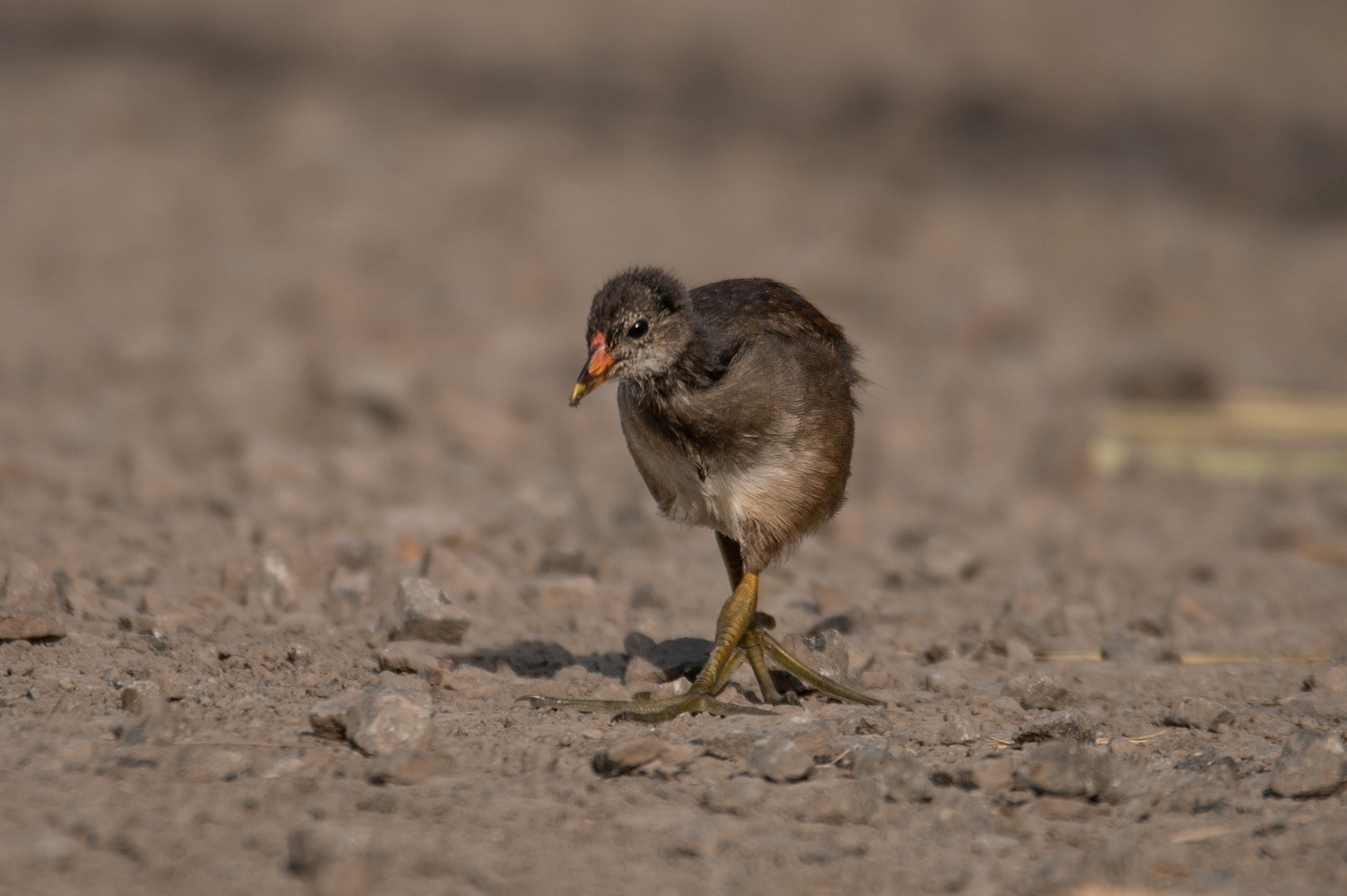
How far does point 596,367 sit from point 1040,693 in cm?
178

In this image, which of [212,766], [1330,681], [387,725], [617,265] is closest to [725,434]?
[387,725]

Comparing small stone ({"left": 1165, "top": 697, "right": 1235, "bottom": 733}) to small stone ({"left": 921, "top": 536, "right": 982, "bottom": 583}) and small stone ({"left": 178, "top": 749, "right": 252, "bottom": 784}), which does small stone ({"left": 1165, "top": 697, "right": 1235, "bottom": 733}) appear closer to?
small stone ({"left": 921, "top": 536, "right": 982, "bottom": 583})

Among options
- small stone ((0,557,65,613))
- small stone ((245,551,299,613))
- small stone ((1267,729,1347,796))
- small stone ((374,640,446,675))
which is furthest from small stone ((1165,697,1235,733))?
small stone ((0,557,65,613))

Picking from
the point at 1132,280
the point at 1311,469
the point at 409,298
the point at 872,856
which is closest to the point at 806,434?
the point at 872,856

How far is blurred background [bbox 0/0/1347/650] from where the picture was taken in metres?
6.50

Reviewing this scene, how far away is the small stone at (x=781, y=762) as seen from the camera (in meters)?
3.67

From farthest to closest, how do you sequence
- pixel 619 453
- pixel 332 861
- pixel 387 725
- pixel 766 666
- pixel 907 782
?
pixel 619 453 → pixel 766 666 → pixel 387 725 → pixel 907 782 → pixel 332 861

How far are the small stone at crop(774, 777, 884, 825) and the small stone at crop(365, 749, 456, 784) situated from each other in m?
0.88

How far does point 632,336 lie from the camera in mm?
4492

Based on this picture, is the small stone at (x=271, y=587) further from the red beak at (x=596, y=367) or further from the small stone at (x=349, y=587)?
the red beak at (x=596, y=367)

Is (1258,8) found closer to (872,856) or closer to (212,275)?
(212,275)

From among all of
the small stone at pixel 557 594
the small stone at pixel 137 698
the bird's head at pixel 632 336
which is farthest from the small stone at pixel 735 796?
the small stone at pixel 557 594

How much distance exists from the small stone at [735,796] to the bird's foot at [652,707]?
63 cm

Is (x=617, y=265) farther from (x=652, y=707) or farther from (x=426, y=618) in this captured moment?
(x=652, y=707)
